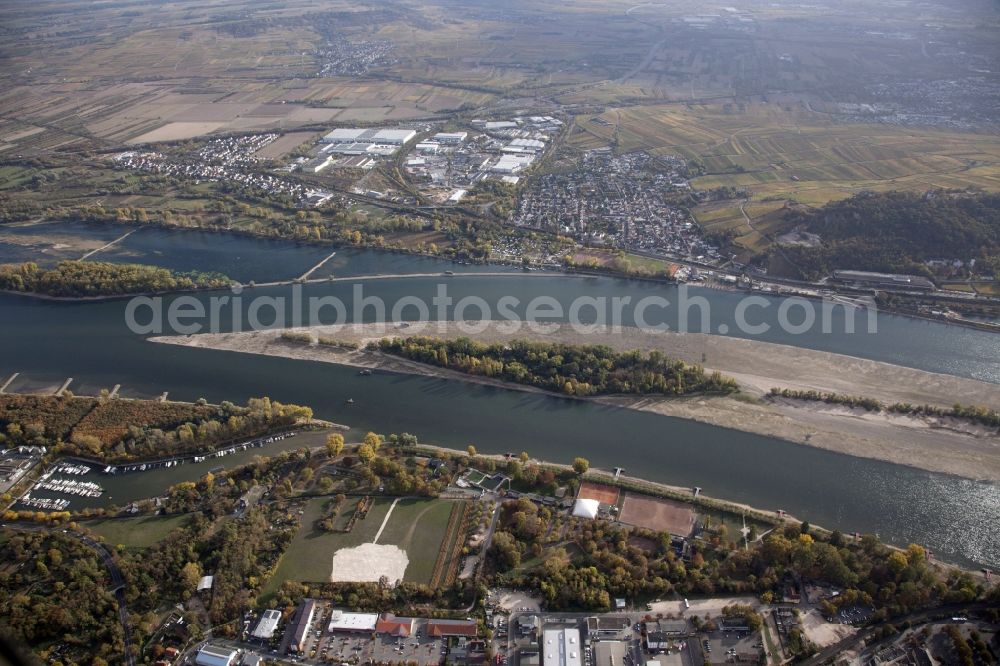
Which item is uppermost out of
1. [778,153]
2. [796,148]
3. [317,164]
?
[796,148]

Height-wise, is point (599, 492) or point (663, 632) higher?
point (599, 492)

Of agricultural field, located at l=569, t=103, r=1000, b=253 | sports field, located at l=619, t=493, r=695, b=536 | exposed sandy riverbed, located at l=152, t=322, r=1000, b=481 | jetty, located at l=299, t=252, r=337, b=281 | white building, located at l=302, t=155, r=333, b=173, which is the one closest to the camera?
sports field, located at l=619, t=493, r=695, b=536

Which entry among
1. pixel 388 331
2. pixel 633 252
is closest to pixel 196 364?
pixel 388 331

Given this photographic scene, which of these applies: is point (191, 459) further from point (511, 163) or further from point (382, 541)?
point (511, 163)

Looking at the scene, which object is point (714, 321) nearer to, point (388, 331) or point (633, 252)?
point (633, 252)

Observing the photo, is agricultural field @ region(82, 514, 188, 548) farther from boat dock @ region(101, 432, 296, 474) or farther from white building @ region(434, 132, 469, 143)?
white building @ region(434, 132, 469, 143)

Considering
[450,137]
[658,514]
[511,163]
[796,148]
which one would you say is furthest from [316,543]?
[796,148]

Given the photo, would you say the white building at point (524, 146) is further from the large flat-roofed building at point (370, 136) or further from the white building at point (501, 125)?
the large flat-roofed building at point (370, 136)

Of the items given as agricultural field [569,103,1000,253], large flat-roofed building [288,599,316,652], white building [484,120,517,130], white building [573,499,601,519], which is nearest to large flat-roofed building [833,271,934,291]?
agricultural field [569,103,1000,253]
